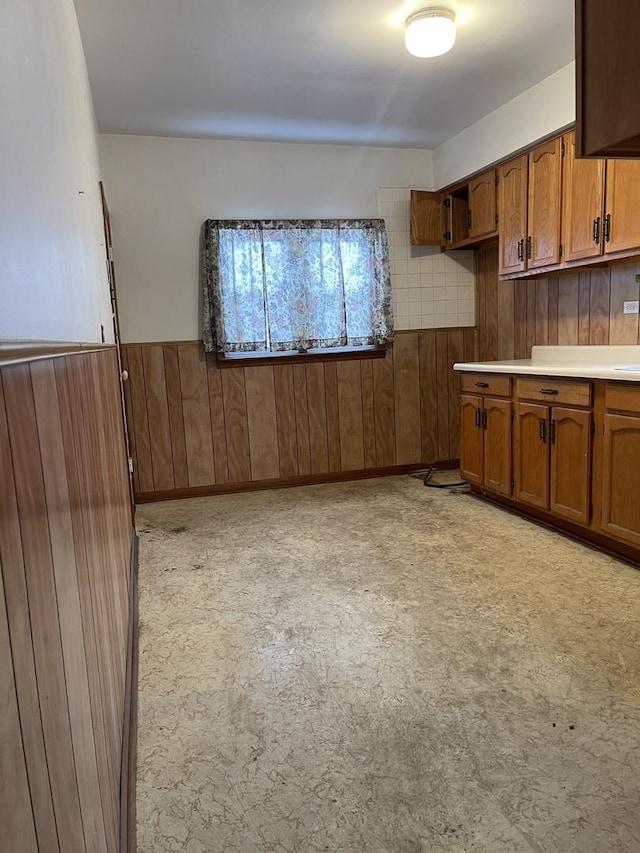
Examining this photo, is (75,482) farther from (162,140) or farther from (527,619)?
(162,140)

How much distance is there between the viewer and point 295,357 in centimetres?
437

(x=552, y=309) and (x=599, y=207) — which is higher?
(x=599, y=207)

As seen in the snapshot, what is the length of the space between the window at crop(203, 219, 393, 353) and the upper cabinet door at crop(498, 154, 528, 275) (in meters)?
0.94

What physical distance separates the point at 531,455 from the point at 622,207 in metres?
1.38

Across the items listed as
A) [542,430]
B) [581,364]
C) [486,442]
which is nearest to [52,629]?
[542,430]

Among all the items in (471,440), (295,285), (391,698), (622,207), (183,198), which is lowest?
(391,698)

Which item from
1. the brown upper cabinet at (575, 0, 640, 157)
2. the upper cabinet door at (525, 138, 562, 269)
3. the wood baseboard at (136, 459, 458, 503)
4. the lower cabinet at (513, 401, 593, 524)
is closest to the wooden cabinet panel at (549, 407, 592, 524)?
the lower cabinet at (513, 401, 593, 524)

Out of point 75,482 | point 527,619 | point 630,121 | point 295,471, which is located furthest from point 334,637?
point 295,471

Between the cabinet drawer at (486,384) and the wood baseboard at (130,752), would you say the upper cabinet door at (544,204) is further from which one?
the wood baseboard at (130,752)

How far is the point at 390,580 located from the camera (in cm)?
262

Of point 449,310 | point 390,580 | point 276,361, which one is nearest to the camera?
point 390,580

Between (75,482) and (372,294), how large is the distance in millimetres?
3727

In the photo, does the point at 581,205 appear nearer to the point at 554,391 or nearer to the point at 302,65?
the point at 554,391

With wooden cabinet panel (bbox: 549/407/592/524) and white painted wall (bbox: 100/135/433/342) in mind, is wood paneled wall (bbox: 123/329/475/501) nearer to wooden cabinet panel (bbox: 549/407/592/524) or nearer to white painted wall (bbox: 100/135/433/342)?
white painted wall (bbox: 100/135/433/342)
